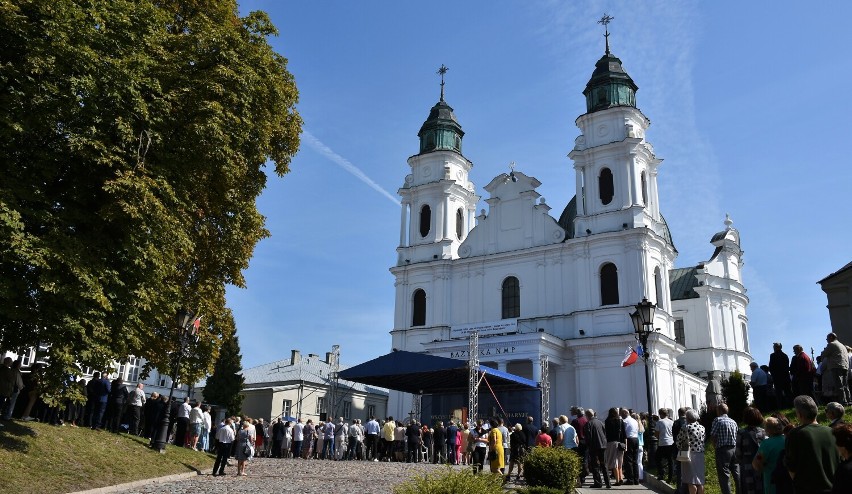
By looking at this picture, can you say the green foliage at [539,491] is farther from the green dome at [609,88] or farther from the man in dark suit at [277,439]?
the green dome at [609,88]

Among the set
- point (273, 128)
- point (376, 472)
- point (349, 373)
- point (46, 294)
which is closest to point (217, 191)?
point (273, 128)

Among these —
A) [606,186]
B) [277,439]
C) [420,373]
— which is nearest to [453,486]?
[277,439]

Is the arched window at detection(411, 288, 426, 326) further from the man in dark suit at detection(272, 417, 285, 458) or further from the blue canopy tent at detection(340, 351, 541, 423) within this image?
the man in dark suit at detection(272, 417, 285, 458)

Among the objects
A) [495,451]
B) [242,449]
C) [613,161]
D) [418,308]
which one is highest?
[613,161]

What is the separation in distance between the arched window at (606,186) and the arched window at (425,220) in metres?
10.7

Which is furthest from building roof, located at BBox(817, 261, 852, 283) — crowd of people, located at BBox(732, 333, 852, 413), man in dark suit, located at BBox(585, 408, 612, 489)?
man in dark suit, located at BBox(585, 408, 612, 489)

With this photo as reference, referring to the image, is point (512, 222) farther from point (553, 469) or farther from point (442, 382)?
point (553, 469)

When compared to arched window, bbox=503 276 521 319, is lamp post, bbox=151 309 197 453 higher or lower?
lower

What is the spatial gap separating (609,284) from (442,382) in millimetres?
10607

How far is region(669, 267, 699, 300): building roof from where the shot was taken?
1933 inches

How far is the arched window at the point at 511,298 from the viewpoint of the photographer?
39.2 metres

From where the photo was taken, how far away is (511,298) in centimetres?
3956

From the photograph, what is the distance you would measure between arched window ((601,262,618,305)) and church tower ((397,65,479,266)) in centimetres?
960

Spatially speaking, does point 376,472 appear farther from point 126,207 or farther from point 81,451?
point 126,207
